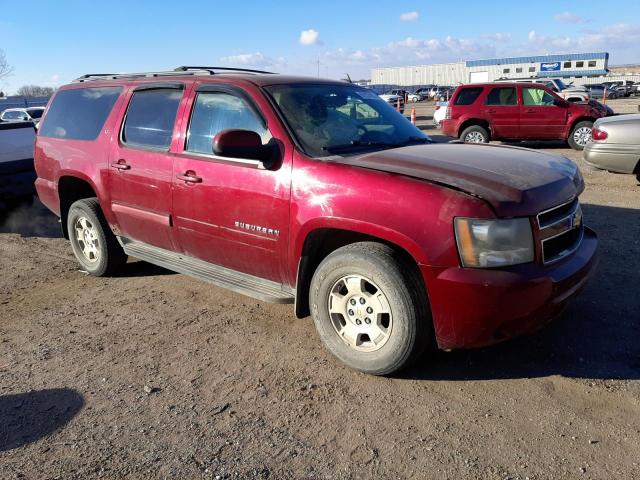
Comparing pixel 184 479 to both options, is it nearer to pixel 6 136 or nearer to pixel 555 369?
pixel 555 369

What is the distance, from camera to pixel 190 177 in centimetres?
404

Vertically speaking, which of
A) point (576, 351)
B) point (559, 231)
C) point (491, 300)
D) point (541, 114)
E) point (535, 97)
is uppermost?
point (535, 97)

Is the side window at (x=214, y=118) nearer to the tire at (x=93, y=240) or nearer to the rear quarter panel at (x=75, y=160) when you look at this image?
the rear quarter panel at (x=75, y=160)

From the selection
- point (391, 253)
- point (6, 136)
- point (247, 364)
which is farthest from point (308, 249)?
point (6, 136)

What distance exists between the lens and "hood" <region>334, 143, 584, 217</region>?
9.62ft

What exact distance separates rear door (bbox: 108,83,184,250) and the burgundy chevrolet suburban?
0.6 inches

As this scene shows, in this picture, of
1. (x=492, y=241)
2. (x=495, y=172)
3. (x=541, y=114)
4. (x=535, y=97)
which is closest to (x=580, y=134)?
(x=541, y=114)

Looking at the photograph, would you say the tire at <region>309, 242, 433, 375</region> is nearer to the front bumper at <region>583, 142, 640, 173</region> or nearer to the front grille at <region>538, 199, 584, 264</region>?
the front grille at <region>538, 199, 584, 264</region>

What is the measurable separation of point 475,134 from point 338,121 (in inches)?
425

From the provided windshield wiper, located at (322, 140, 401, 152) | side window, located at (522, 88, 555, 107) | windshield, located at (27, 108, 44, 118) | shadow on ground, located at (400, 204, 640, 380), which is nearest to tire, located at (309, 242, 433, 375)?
shadow on ground, located at (400, 204, 640, 380)

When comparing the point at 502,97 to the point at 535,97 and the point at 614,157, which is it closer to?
the point at 535,97

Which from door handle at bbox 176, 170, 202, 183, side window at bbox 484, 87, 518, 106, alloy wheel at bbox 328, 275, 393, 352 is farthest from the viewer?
side window at bbox 484, 87, 518, 106

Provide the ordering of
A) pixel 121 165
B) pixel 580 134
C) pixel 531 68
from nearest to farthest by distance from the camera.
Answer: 1. pixel 121 165
2. pixel 580 134
3. pixel 531 68

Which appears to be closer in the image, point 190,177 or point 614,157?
point 190,177
